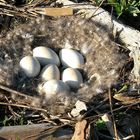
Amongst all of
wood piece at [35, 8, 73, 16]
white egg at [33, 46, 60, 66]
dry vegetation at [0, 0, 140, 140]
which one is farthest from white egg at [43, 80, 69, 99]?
wood piece at [35, 8, 73, 16]

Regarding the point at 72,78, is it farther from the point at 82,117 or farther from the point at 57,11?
the point at 57,11

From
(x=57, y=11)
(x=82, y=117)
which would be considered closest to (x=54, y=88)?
(x=82, y=117)

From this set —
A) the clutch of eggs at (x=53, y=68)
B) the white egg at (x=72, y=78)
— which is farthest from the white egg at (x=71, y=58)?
the white egg at (x=72, y=78)

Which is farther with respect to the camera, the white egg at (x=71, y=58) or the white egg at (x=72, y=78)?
the white egg at (x=71, y=58)

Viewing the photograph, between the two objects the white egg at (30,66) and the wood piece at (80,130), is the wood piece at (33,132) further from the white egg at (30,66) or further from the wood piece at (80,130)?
the white egg at (30,66)

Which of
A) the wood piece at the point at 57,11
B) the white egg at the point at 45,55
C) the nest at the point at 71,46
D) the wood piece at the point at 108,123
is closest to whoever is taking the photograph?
the wood piece at the point at 108,123

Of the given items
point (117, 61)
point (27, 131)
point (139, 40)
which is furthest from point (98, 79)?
point (27, 131)

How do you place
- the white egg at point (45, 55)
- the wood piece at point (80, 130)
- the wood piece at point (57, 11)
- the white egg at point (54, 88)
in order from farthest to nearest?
the wood piece at point (57, 11) → the white egg at point (45, 55) → the white egg at point (54, 88) → the wood piece at point (80, 130)
